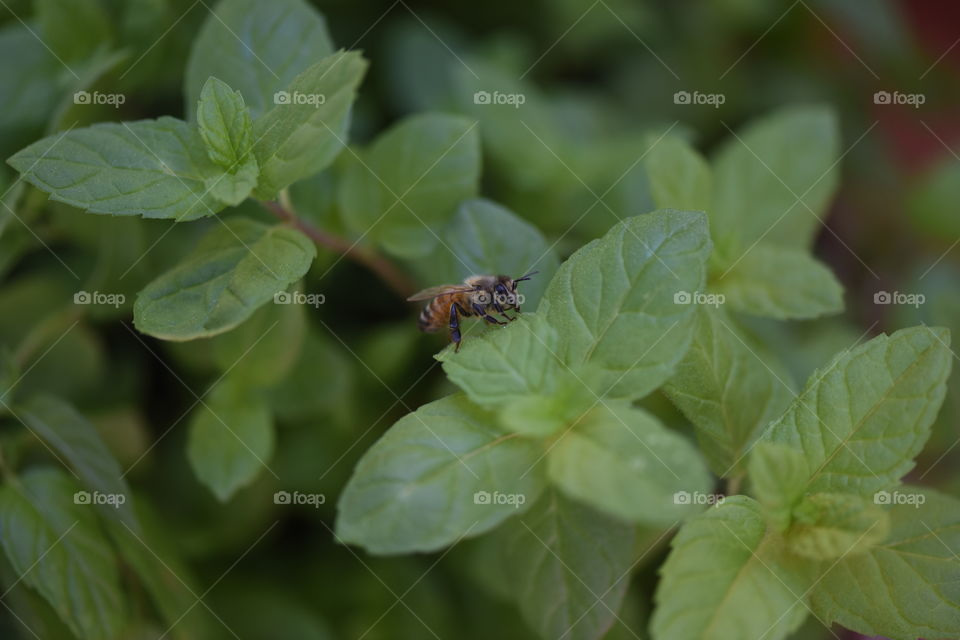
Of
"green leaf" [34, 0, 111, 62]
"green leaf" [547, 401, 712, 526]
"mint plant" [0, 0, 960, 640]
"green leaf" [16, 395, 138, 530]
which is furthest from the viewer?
"green leaf" [34, 0, 111, 62]

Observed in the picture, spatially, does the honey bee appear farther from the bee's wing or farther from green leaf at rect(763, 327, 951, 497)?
green leaf at rect(763, 327, 951, 497)

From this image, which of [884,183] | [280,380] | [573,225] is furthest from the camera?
[884,183]

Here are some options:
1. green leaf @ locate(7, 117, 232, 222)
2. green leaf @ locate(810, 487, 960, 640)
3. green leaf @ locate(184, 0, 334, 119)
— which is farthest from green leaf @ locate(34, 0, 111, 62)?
green leaf @ locate(810, 487, 960, 640)

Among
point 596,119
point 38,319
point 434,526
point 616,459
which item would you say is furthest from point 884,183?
point 38,319

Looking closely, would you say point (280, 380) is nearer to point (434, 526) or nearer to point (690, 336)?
point (434, 526)

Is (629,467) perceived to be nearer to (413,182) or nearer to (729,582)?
(729,582)

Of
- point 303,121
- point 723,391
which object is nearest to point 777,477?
point 723,391
